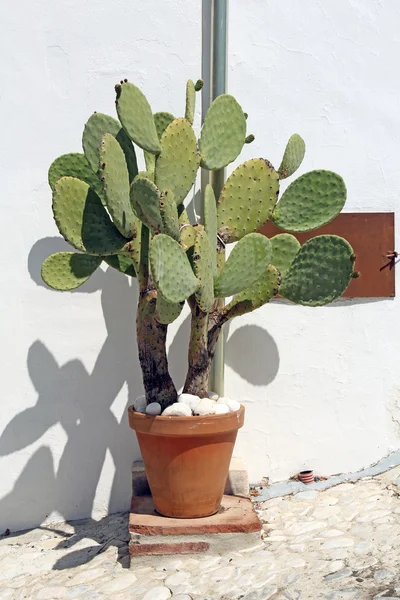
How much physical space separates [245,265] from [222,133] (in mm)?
607

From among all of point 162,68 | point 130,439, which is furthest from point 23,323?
point 162,68

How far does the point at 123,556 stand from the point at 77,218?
53.1 inches

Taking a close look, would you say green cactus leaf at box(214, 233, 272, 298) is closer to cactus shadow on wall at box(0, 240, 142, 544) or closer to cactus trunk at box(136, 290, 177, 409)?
cactus trunk at box(136, 290, 177, 409)

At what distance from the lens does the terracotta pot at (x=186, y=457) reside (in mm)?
2779

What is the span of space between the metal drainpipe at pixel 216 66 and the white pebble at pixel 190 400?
420 millimetres

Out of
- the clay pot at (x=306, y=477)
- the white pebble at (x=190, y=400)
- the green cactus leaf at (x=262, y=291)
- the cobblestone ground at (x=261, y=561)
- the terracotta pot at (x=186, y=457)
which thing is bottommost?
the cobblestone ground at (x=261, y=561)

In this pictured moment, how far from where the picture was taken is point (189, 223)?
297 centimetres

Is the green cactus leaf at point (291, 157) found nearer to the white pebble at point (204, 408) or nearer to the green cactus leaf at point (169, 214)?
the green cactus leaf at point (169, 214)

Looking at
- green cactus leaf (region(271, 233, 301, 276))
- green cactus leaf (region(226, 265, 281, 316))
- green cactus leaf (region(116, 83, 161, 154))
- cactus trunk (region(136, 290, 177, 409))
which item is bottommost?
cactus trunk (region(136, 290, 177, 409))

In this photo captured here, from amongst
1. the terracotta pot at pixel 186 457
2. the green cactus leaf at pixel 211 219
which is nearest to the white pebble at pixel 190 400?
the terracotta pot at pixel 186 457

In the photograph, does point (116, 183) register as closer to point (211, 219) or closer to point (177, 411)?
point (211, 219)

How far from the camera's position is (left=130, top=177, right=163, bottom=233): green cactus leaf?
2484 mm

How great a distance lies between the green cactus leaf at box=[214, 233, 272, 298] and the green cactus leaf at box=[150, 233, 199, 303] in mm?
241

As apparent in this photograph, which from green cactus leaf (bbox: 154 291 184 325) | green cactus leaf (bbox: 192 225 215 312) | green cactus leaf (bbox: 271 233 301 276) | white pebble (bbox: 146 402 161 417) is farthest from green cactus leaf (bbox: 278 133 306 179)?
white pebble (bbox: 146 402 161 417)
